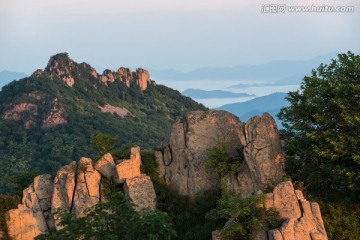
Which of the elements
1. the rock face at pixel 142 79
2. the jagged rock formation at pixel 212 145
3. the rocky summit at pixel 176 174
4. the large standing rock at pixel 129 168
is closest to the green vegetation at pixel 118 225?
the rocky summit at pixel 176 174

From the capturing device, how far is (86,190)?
26281mm

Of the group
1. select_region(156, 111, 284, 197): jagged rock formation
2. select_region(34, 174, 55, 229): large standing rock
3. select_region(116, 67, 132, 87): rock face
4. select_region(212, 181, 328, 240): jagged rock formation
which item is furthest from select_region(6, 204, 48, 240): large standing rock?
select_region(116, 67, 132, 87): rock face

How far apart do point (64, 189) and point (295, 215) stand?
11.6m

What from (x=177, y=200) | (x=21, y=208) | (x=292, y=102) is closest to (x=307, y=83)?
(x=292, y=102)

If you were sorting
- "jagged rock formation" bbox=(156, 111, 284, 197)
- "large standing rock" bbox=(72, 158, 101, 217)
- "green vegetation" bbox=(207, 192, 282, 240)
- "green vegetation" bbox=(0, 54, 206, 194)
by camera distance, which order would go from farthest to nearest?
"green vegetation" bbox=(0, 54, 206, 194)
"large standing rock" bbox=(72, 158, 101, 217)
"jagged rock formation" bbox=(156, 111, 284, 197)
"green vegetation" bbox=(207, 192, 282, 240)

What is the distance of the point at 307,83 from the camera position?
2698cm

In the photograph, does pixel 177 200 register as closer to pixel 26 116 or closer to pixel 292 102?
pixel 292 102

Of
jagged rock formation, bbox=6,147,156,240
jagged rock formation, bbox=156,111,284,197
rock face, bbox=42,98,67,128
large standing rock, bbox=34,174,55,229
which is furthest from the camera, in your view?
rock face, bbox=42,98,67,128

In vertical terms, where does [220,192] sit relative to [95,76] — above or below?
below

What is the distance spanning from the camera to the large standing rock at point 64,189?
2642cm

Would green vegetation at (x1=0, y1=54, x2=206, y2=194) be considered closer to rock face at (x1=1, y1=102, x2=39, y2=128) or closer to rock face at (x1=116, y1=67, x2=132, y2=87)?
rock face at (x1=1, y1=102, x2=39, y2=128)

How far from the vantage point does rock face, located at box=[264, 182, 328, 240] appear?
20.8 m

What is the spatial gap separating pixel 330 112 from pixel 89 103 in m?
104

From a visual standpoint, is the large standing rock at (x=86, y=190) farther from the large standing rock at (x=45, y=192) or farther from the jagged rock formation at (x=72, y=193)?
the large standing rock at (x=45, y=192)
